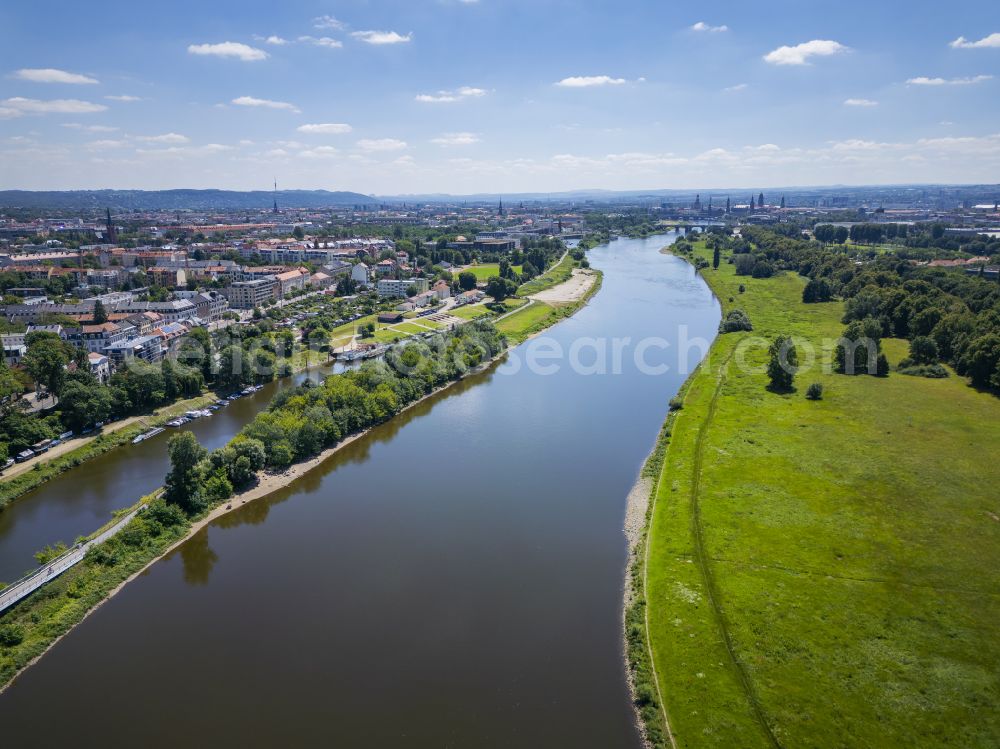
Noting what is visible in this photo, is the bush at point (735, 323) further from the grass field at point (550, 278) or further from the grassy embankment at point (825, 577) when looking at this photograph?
the grass field at point (550, 278)

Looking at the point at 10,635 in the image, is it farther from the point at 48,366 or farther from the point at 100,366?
the point at 100,366

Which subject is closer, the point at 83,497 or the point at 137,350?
the point at 83,497

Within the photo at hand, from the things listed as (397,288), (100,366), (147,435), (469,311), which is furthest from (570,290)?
(147,435)

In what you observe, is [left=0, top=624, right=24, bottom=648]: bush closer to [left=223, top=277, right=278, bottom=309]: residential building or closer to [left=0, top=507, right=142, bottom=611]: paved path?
[left=0, top=507, right=142, bottom=611]: paved path

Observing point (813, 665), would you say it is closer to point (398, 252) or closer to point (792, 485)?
point (792, 485)

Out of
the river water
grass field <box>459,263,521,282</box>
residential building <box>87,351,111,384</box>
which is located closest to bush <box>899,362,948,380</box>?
the river water

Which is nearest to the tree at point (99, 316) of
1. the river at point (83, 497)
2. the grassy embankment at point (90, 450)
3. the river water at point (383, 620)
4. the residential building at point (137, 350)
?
the residential building at point (137, 350)

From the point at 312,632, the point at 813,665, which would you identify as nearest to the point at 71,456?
the point at 312,632
